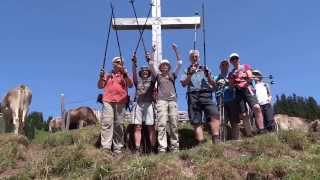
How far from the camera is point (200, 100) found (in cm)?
1218

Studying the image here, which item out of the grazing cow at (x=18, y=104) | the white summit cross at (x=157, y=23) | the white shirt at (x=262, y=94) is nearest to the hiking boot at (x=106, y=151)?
the white summit cross at (x=157, y=23)

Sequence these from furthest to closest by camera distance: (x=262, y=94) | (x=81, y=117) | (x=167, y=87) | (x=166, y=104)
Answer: (x=81, y=117)
(x=262, y=94)
(x=167, y=87)
(x=166, y=104)

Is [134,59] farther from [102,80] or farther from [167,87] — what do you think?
[167,87]

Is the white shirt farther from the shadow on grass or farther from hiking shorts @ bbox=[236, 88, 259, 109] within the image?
the shadow on grass

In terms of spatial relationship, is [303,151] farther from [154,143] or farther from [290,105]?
[290,105]

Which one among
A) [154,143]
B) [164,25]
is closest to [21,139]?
[154,143]

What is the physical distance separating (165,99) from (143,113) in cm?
56

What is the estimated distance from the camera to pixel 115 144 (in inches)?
474

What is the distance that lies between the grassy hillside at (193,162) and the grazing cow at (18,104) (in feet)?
13.9

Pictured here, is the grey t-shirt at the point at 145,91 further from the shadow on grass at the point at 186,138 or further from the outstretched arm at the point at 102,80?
the shadow on grass at the point at 186,138

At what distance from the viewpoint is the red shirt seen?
12148 millimetres

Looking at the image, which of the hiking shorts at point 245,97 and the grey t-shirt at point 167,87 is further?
the hiking shorts at point 245,97

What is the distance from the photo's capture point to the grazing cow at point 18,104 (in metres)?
16.7

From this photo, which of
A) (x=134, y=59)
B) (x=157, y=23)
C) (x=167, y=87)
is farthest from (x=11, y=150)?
(x=157, y=23)
